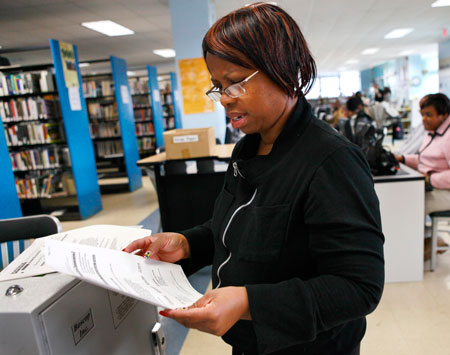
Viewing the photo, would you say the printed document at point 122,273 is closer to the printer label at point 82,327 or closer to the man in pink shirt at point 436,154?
the printer label at point 82,327

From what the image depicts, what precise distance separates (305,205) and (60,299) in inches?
20.3

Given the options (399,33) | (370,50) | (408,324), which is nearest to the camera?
(408,324)

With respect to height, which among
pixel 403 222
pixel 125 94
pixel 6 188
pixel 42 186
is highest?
pixel 125 94

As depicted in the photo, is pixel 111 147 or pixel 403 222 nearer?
pixel 403 222

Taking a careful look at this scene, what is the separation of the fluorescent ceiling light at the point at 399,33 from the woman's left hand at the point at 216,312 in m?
10.2

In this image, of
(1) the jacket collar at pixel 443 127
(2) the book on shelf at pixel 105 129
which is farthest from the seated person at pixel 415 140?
(2) the book on shelf at pixel 105 129

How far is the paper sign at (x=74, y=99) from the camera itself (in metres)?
4.78

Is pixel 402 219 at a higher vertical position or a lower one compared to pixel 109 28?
lower

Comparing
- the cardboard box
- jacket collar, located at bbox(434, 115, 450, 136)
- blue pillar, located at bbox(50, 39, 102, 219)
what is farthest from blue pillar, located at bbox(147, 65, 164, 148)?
jacket collar, located at bbox(434, 115, 450, 136)

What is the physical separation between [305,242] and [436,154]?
2615mm

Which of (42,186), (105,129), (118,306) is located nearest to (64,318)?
(118,306)

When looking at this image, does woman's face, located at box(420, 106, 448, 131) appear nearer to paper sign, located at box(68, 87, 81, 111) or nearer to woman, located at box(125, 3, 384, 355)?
woman, located at box(125, 3, 384, 355)

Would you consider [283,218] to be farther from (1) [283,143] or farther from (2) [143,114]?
(2) [143,114]

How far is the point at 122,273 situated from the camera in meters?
0.67
